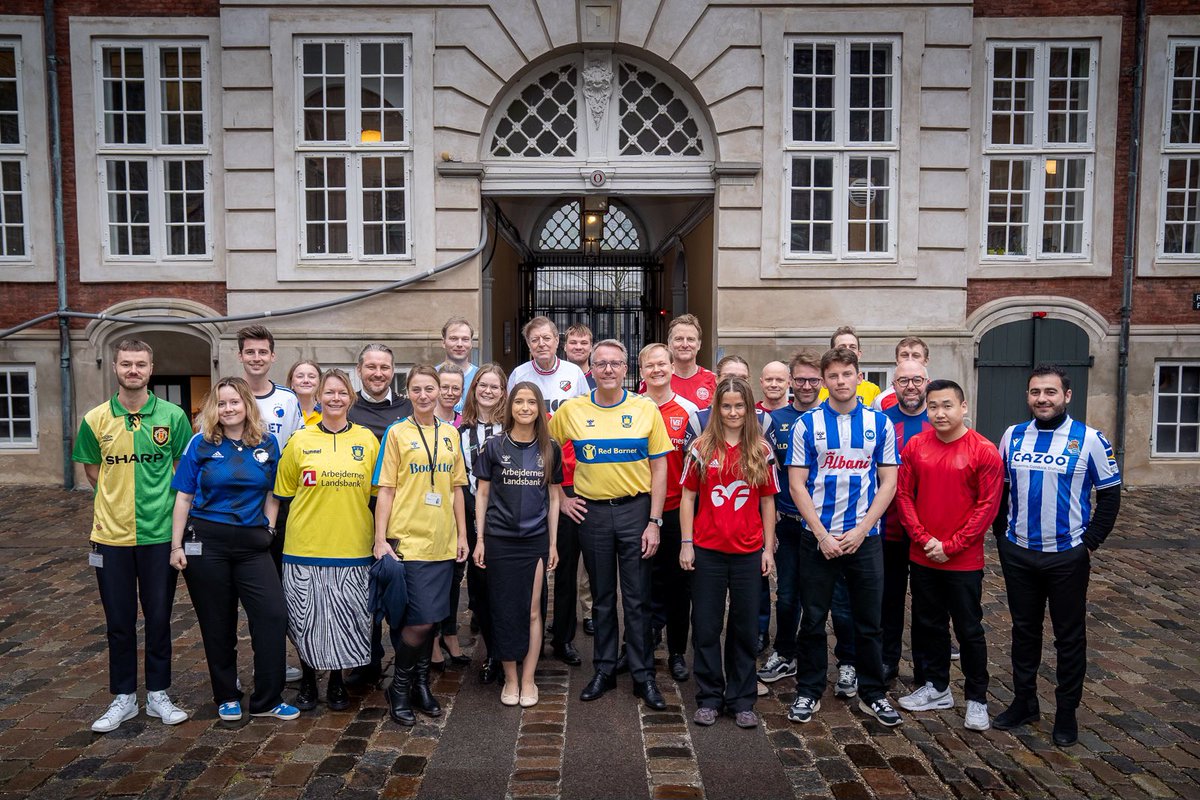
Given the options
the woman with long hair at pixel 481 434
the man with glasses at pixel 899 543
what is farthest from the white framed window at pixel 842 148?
the woman with long hair at pixel 481 434

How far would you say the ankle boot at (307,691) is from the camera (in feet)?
16.3

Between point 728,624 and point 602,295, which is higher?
point 602,295

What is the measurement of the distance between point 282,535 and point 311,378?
1.22 metres

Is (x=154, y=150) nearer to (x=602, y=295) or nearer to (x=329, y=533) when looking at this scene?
(x=329, y=533)

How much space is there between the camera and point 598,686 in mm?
5105

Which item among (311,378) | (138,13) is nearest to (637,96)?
(138,13)

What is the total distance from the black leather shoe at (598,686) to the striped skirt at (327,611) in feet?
4.36

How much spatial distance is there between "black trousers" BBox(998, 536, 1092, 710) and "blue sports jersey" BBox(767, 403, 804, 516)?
1202mm

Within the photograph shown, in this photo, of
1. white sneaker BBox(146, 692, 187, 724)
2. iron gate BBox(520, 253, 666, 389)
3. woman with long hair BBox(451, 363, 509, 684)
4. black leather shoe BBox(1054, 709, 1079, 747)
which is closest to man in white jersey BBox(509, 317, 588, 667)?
woman with long hair BBox(451, 363, 509, 684)

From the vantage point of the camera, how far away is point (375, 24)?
11484mm

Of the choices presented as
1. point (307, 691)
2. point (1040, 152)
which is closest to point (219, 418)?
point (307, 691)

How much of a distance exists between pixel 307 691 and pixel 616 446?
2.27 metres

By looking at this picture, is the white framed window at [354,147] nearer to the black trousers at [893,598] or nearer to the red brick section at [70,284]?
the red brick section at [70,284]

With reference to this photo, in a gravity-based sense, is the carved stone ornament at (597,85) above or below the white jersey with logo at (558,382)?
above
